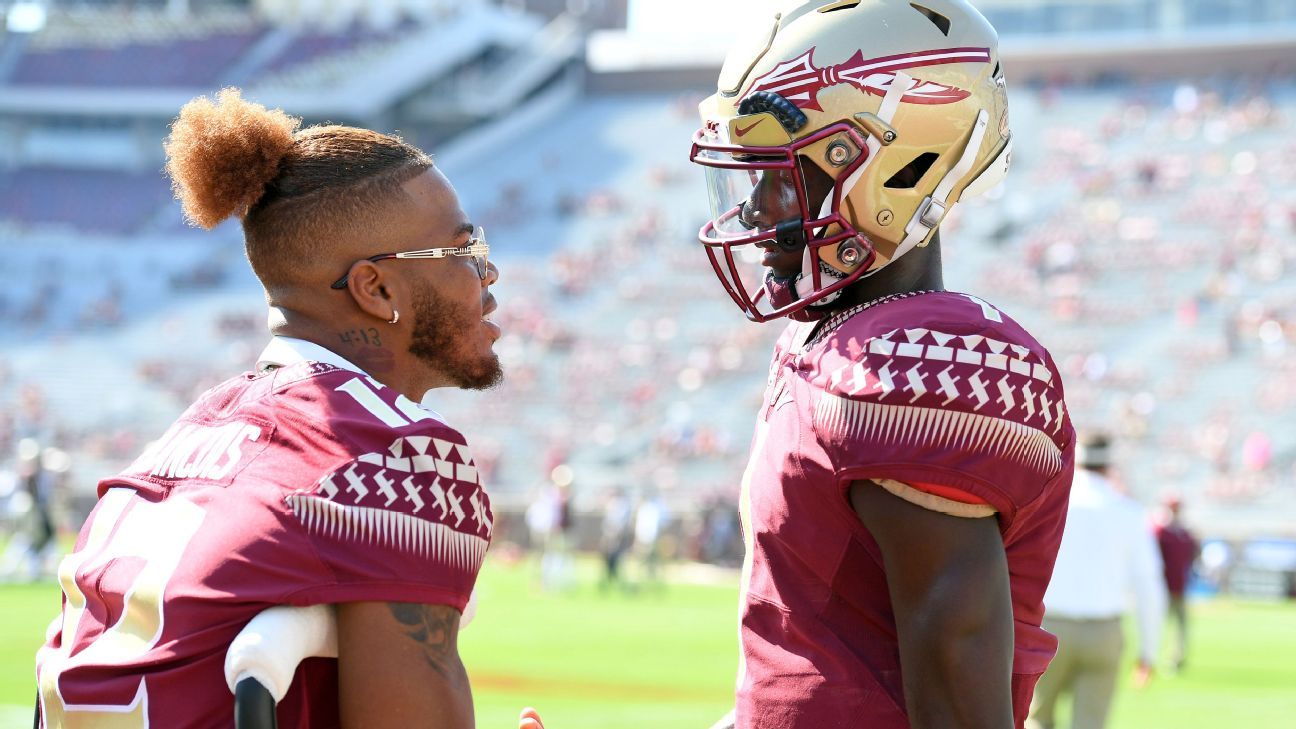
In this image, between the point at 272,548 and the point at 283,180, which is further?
the point at 283,180

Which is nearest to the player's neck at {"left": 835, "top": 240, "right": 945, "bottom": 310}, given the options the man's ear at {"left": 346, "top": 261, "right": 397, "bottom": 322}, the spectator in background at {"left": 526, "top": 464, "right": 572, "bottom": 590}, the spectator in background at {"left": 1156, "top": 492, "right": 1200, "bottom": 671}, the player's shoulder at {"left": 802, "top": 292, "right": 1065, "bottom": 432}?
the player's shoulder at {"left": 802, "top": 292, "right": 1065, "bottom": 432}

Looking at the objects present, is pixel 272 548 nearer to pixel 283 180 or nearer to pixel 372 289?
pixel 372 289

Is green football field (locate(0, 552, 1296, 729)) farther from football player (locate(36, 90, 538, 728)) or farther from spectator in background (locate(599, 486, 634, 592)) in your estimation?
football player (locate(36, 90, 538, 728))

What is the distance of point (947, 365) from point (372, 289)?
3.09 feet

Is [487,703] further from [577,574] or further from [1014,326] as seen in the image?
[577,574]

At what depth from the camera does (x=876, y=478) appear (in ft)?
7.47

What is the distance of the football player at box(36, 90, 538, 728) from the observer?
2283 mm

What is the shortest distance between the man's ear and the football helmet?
0.55 meters

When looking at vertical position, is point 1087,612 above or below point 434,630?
below

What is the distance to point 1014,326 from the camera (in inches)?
94.6

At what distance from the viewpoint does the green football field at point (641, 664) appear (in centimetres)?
1060

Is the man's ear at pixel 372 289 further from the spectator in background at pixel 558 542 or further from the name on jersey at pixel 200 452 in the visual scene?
the spectator in background at pixel 558 542

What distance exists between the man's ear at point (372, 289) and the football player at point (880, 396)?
1.79ft

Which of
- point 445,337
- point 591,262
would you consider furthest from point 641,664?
point 591,262
